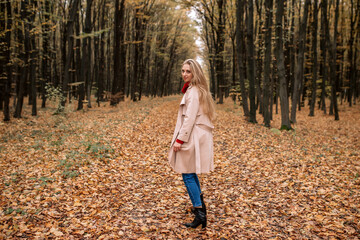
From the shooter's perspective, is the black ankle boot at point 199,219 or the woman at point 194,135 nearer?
the woman at point 194,135

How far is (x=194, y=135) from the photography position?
11.4 ft

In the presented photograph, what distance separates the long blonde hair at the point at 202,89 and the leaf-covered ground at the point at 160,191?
6.53 ft

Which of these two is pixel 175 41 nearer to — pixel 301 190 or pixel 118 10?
pixel 118 10

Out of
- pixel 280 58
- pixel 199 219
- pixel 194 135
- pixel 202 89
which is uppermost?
pixel 280 58

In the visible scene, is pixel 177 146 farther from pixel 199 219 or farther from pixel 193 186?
pixel 199 219

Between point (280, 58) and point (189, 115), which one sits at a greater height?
point (280, 58)

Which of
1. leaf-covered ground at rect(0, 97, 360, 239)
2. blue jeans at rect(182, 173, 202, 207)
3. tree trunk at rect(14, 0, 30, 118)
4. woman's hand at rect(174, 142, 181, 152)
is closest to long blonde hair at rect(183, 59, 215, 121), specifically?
woman's hand at rect(174, 142, 181, 152)

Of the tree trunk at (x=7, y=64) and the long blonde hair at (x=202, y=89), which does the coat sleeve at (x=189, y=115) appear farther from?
the tree trunk at (x=7, y=64)

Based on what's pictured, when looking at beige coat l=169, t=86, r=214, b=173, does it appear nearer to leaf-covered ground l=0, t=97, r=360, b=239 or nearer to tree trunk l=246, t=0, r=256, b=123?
leaf-covered ground l=0, t=97, r=360, b=239

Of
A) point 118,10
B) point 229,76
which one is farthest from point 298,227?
point 229,76

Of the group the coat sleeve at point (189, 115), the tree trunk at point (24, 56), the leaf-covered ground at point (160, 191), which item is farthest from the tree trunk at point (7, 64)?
the coat sleeve at point (189, 115)

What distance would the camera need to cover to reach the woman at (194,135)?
342cm

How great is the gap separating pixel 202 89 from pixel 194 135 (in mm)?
749

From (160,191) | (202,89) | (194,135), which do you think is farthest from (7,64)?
(194,135)
